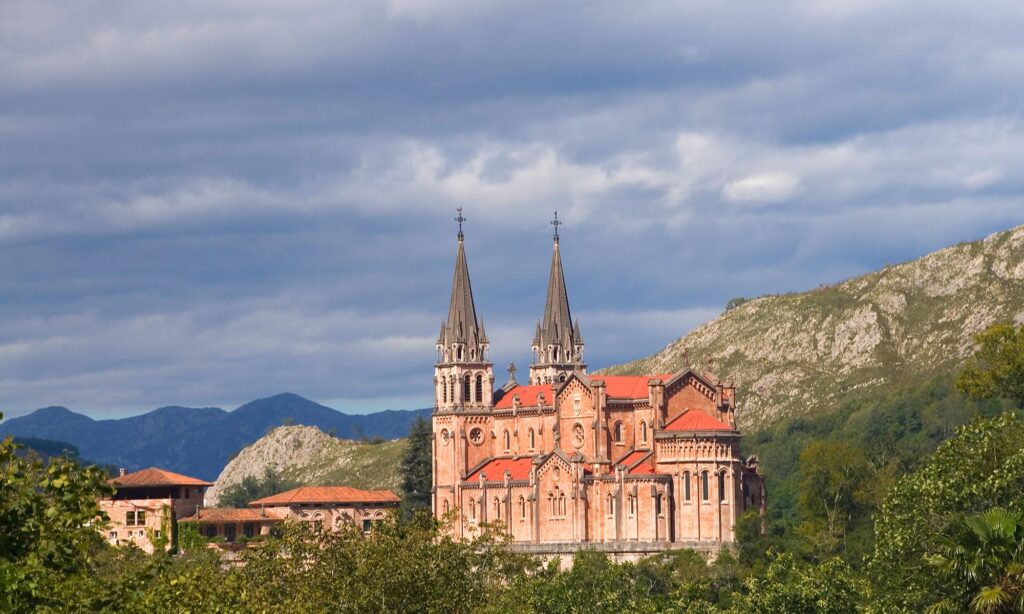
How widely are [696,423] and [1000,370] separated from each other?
90.5ft

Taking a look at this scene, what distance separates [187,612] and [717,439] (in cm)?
9088

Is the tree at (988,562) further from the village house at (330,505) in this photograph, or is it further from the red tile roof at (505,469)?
the village house at (330,505)

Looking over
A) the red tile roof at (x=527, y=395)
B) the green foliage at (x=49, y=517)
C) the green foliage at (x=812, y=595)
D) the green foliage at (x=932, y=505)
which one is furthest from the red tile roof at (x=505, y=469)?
the green foliage at (x=49, y=517)

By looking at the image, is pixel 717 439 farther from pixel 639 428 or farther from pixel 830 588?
pixel 830 588

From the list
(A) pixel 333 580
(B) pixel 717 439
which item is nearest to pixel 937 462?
(A) pixel 333 580

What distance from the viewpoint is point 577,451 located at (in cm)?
15125

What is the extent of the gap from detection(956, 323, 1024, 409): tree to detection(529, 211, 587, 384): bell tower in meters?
50.7

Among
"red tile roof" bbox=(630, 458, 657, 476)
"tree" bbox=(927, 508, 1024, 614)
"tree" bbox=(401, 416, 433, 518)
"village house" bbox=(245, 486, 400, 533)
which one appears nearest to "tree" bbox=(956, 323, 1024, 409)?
"red tile roof" bbox=(630, 458, 657, 476)

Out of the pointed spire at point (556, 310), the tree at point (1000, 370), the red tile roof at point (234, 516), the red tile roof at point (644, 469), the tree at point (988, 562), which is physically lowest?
the tree at point (988, 562)

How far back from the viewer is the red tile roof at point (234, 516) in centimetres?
16862

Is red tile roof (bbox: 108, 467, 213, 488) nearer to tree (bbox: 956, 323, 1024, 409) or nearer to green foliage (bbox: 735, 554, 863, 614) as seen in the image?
tree (bbox: 956, 323, 1024, 409)

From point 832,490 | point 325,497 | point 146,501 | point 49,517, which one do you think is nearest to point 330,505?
point 325,497

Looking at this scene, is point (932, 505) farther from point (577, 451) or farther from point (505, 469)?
point (505, 469)

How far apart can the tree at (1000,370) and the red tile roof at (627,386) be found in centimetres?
2974
